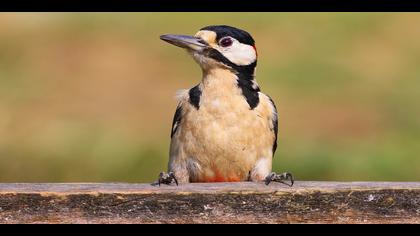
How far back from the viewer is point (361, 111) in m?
12.3

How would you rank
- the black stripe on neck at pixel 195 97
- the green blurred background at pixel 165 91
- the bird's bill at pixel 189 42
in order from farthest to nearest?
the green blurred background at pixel 165 91 < the black stripe on neck at pixel 195 97 < the bird's bill at pixel 189 42

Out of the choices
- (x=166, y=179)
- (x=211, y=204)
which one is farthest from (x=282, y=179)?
(x=211, y=204)

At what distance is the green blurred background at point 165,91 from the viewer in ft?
32.4

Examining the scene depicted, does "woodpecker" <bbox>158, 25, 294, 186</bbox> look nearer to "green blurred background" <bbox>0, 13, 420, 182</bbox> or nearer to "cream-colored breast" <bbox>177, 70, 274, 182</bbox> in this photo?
"cream-colored breast" <bbox>177, 70, 274, 182</bbox>

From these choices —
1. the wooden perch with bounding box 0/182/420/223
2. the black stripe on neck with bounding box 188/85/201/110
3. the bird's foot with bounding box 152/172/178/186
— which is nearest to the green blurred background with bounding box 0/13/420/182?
the black stripe on neck with bounding box 188/85/201/110

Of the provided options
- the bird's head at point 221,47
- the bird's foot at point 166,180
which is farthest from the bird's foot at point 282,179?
the bird's head at point 221,47

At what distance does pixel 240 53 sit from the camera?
6.58m

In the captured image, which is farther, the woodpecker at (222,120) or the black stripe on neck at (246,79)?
the black stripe on neck at (246,79)

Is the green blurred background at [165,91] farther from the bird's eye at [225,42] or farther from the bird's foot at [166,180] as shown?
the bird's foot at [166,180]

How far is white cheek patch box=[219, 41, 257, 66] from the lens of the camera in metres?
6.54

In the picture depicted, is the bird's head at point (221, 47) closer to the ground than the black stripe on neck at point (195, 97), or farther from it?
A: farther from it
